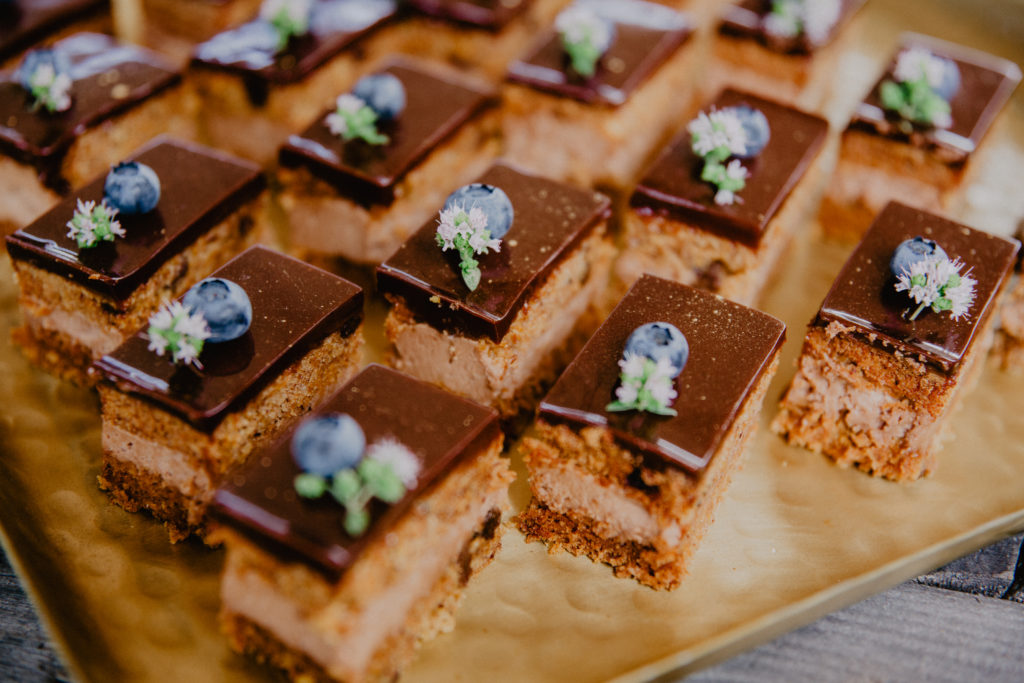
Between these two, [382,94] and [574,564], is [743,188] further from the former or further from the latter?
[574,564]

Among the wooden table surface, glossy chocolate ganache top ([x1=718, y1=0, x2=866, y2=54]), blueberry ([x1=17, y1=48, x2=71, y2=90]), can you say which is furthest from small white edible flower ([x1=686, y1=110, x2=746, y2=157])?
blueberry ([x1=17, y1=48, x2=71, y2=90])

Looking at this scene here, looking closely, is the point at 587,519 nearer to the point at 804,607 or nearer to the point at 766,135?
the point at 804,607

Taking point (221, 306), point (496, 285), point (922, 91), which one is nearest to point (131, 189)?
point (221, 306)

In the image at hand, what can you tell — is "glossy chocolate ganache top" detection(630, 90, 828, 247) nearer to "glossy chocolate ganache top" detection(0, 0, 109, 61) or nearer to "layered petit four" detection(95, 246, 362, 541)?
"layered petit four" detection(95, 246, 362, 541)

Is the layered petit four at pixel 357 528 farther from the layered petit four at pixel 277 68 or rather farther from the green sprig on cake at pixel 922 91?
the green sprig on cake at pixel 922 91

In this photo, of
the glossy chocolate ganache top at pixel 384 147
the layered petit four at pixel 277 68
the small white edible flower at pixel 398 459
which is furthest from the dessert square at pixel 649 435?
the layered petit four at pixel 277 68

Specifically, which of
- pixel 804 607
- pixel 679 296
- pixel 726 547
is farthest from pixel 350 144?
pixel 804 607
